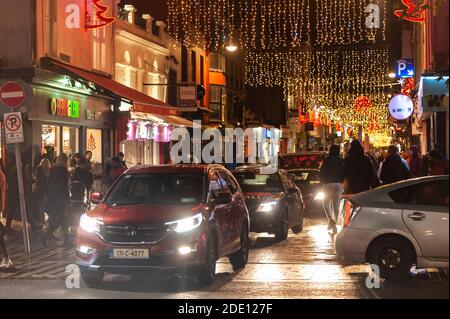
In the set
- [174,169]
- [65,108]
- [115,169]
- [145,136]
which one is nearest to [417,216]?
[174,169]

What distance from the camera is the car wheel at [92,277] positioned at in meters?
11.0

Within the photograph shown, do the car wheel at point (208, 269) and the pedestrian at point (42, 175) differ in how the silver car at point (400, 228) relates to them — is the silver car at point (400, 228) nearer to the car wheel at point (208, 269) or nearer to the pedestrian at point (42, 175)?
the car wheel at point (208, 269)

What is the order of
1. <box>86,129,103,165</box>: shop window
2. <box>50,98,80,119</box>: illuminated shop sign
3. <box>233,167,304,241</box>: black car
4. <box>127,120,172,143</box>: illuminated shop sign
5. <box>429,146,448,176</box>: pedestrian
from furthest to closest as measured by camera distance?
<box>127,120,172,143</box>: illuminated shop sign
<box>86,129,103,165</box>: shop window
<box>50,98,80,119</box>: illuminated shop sign
<box>233,167,304,241</box>: black car
<box>429,146,448,176</box>: pedestrian

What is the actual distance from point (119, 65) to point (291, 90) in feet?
139

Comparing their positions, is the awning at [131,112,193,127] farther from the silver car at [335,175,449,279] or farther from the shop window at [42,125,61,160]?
the silver car at [335,175,449,279]

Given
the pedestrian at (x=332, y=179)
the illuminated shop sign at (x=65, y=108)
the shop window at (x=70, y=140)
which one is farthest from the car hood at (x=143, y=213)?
the shop window at (x=70, y=140)

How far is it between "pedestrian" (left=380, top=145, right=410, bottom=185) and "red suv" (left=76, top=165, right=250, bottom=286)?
6.16m

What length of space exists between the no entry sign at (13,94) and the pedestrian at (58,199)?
6.28ft

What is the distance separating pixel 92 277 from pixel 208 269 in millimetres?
1617

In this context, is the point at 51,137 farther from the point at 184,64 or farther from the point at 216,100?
the point at 216,100

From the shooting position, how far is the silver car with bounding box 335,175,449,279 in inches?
435

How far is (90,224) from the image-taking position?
36.4 feet

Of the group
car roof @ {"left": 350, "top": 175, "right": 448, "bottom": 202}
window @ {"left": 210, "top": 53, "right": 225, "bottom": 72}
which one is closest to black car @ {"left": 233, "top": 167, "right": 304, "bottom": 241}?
car roof @ {"left": 350, "top": 175, "right": 448, "bottom": 202}

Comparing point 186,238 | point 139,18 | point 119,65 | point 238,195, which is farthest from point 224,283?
point 139,18
